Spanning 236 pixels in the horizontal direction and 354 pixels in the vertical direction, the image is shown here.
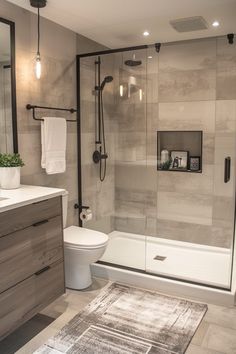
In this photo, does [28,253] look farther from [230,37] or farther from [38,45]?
[230,37]

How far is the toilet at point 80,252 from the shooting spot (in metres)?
2.72

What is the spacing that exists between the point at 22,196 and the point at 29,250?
35 centimetres

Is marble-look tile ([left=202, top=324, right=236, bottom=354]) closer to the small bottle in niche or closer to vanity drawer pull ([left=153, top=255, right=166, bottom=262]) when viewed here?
vanity drawer pull ([left=153, top=255, right=166, bottom=262])

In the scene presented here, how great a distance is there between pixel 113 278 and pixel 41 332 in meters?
0.93

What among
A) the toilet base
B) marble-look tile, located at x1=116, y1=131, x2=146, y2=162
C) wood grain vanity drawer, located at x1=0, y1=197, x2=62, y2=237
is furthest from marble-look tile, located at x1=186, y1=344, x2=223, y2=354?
marble-look tile, located at x1=116, y1=131, x2=146, y2=162

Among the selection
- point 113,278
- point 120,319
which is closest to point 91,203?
point 113,278

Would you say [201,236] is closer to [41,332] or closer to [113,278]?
[113,278]

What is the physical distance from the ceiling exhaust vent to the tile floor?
2330 millimetres

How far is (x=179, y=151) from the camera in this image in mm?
3875

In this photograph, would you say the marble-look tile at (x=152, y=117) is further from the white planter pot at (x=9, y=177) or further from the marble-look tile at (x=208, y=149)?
the white planter pot at (x=9, y=177)

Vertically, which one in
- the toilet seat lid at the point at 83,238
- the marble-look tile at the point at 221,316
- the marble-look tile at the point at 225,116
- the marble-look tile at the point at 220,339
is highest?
the marble-look tile at the point at 225,116

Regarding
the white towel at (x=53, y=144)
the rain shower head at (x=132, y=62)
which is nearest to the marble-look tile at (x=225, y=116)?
the rain shower head at (x=132, y=62)

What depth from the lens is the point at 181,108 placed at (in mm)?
3727

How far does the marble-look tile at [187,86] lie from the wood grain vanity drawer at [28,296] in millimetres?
2256
